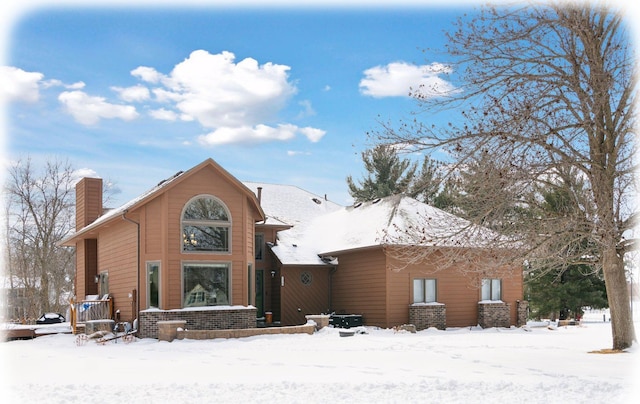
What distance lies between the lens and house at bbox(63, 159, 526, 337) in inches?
767

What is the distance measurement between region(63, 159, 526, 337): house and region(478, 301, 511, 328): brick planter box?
0.04 metres

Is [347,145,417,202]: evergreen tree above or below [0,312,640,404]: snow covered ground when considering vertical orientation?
above

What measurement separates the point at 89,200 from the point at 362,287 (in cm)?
1256

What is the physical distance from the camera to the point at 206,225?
20.0 metres

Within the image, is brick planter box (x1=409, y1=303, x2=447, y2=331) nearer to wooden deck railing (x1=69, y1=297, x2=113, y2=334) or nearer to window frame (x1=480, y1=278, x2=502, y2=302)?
window frame (x1=480, y1=278, x2=502, y2=302)

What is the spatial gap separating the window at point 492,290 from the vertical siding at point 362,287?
14.7ft

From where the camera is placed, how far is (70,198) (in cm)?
3766

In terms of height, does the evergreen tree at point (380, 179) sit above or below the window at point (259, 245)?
above

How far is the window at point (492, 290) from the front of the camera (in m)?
24.4

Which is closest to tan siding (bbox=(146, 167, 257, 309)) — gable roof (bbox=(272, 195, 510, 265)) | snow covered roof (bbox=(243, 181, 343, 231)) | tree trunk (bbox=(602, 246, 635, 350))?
gable roof (bbox=(272, 195, 510, 265))

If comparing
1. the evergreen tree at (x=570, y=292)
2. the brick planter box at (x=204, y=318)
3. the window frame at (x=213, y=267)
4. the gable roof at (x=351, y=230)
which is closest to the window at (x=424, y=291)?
the gable roof at (x=351, y=230)

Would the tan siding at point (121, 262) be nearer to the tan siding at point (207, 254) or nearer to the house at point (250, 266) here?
the house at point (250, 266)

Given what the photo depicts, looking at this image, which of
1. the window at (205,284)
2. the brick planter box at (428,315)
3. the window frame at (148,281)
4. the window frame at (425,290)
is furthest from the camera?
the window frame at (425,290)

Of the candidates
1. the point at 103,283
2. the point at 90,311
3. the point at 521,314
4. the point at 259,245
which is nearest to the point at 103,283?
the point at 103,283
